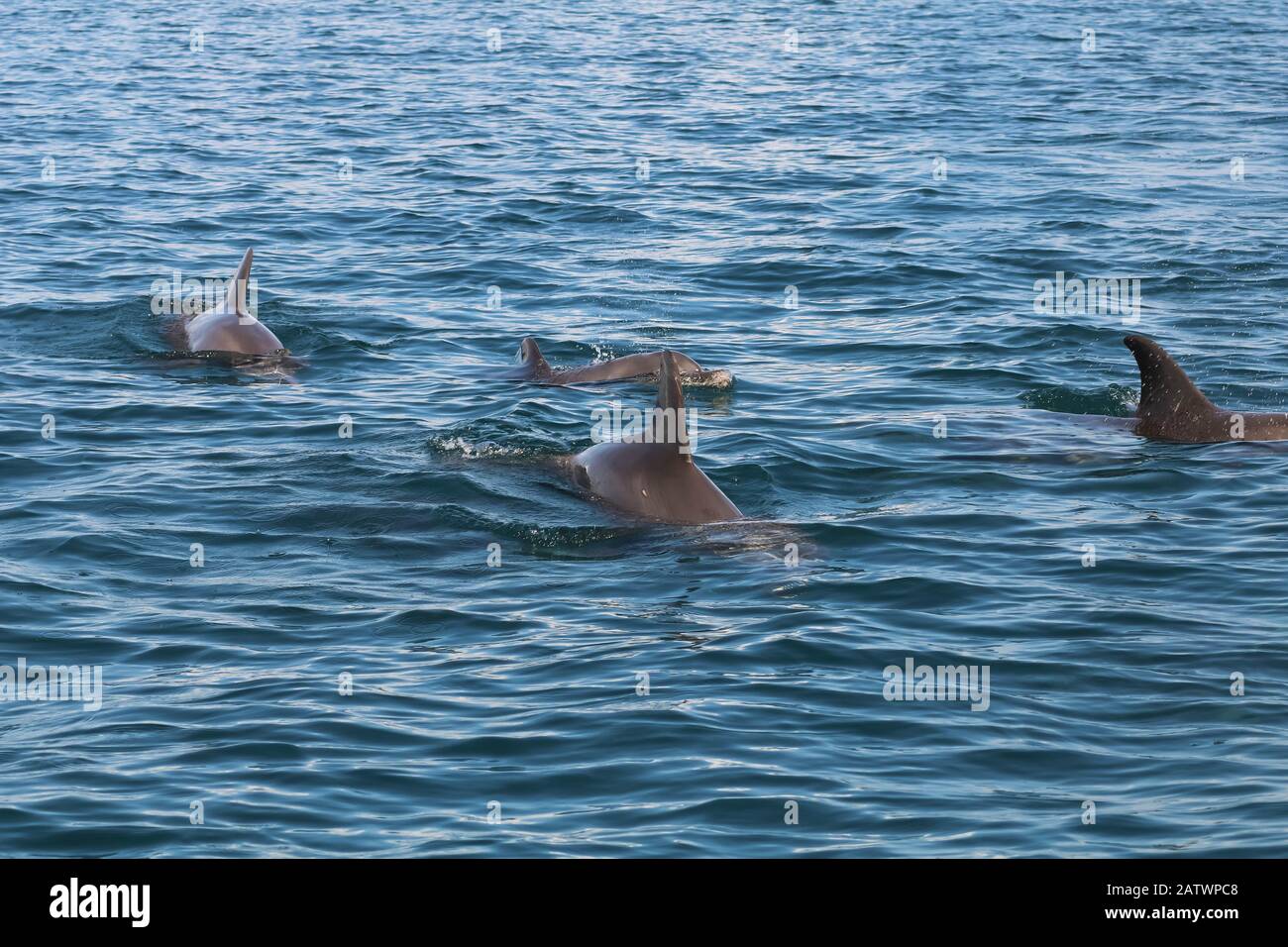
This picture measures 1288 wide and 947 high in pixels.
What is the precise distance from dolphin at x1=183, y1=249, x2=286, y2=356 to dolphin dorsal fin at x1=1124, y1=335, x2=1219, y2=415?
7991mm

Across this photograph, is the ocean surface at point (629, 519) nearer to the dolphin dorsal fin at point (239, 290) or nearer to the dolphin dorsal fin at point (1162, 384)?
the dolphin dorsal fin at point (1162, 384)

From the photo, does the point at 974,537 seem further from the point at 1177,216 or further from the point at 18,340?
the point at 1177,216

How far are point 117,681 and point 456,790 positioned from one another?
248 centimetres

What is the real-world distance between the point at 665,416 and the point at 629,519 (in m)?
0.82

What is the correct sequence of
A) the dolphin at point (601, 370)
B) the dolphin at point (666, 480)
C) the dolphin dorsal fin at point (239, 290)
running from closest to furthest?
the dolphin at point (666, 480) < the dolphin at point (601, 370) < the dolphin dorsal fin at point (239, 290)

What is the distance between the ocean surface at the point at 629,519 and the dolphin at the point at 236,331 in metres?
0.37

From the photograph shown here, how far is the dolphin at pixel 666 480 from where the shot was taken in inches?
480

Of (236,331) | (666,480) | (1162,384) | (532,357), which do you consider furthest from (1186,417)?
(236,331)

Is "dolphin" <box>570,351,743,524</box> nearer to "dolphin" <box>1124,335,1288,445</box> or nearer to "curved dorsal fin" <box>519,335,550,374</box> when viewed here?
"dolphin" <box>1124,335,1288,445</box>

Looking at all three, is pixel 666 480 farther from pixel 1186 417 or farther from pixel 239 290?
pixel 239 290

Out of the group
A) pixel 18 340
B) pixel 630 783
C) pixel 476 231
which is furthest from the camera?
pixel 476 231

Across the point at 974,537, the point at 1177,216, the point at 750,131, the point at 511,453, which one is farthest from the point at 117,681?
the point at 750,131

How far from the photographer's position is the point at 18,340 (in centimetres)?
1827

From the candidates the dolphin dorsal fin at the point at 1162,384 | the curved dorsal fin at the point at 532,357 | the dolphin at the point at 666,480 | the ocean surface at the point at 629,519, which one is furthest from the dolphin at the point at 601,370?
the dolphin at the point at 666,480
